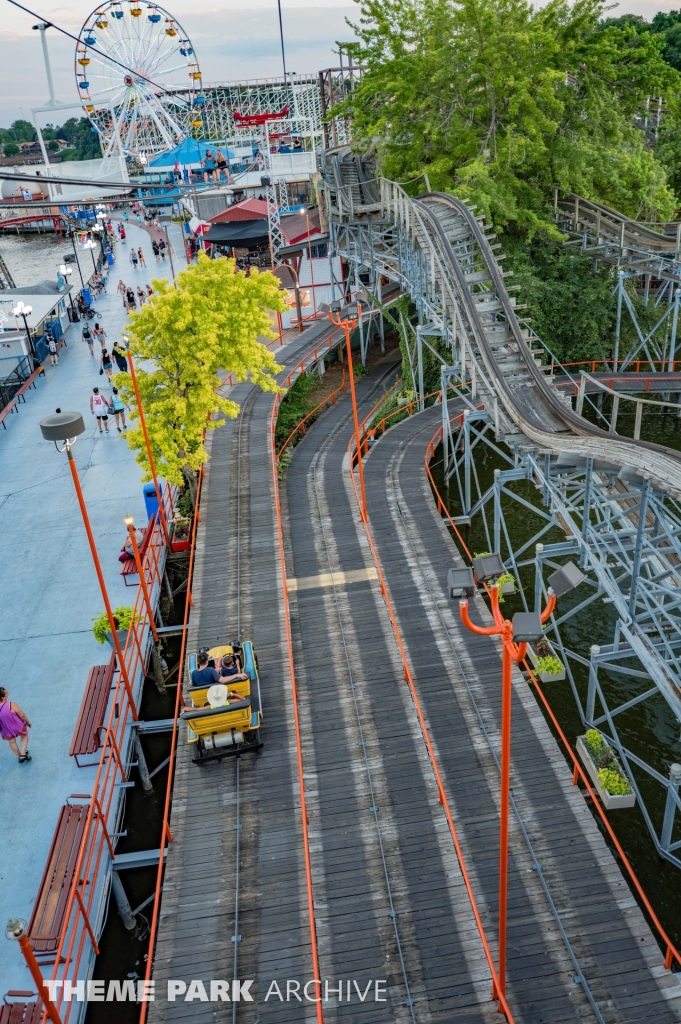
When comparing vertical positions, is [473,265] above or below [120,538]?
above

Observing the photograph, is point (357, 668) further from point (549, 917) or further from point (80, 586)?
point (80, 586)

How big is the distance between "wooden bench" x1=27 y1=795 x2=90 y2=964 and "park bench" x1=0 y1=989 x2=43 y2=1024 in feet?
1.87

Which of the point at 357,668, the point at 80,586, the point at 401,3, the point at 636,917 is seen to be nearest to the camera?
the point at 636,917

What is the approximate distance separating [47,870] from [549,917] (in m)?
7.71

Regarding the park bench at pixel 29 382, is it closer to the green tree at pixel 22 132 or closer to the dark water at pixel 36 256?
the dark water at pixel 36 256

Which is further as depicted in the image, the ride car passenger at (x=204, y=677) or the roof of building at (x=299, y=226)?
the roof of building at (x=299, y=226)

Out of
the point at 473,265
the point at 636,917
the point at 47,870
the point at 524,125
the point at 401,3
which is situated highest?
the point at 401,3

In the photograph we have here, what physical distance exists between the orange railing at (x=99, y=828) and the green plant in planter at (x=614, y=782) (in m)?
8.49

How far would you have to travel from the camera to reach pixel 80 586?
20438mm

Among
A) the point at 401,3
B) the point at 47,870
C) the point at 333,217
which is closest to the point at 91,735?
the point at 47,870

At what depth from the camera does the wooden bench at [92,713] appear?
14.5 meters

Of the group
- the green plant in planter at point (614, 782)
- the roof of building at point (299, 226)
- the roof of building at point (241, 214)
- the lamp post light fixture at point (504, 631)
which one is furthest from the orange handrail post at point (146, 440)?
the roof of building at point (241, 214)

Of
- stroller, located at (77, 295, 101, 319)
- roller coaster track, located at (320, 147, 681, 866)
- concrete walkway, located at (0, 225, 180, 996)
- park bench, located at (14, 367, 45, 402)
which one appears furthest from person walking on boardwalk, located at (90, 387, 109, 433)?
stroller, located at (77, 295, 101, 319)

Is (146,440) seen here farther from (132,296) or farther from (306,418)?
(132,296)
